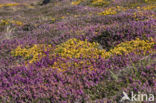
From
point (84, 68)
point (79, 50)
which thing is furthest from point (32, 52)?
point (84, 68)

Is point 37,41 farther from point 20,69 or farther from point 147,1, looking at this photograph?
point 147,1

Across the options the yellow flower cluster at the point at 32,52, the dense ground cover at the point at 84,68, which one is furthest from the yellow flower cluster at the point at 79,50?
the yellow flower cluster at the point at 32,52

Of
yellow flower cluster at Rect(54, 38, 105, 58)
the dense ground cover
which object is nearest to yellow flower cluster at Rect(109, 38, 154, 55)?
the dense ground cover

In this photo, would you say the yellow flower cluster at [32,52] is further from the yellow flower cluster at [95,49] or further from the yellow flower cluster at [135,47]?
the yellow flower cluster at [135,47]

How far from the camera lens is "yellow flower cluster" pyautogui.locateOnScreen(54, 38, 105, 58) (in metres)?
6.04

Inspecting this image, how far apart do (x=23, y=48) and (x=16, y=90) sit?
316 cm

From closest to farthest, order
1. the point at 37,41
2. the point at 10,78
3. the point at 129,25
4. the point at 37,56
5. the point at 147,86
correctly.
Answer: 1. the point at 147,86
2. the point at 10,78
3. the point at 37,56
4. the point at 129,25
5. the point at 37,41

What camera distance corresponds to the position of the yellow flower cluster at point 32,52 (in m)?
6.60

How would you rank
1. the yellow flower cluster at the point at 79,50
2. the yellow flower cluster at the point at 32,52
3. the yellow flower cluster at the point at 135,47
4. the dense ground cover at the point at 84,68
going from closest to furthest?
1. the dense ground cover at the point at 84,68
2. the yellow flower cluster at the point at 135,47
3. the yellow flower cluster at the point at 79,50
4. the yellow flower cluster at the point at 32,52

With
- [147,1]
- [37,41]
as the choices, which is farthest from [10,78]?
[147,1]

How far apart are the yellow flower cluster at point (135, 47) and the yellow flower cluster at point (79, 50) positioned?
1.90ft

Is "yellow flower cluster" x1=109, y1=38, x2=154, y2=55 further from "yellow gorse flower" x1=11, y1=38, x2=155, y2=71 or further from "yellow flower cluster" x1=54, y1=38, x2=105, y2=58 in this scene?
"yellow flower cluster" x1=54, y1=38, x2=105, y2=58

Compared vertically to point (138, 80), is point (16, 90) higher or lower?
lower

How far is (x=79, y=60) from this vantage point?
19.0ft
